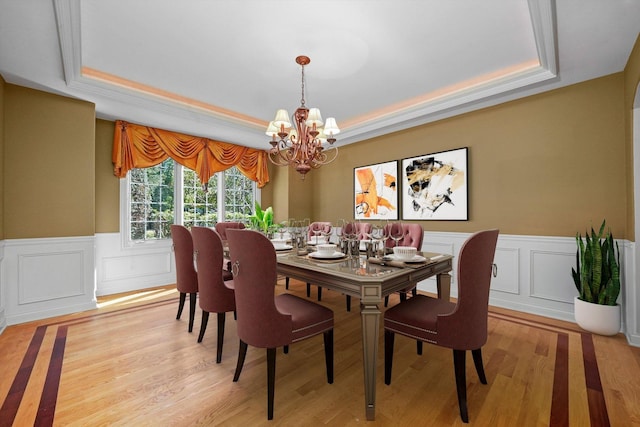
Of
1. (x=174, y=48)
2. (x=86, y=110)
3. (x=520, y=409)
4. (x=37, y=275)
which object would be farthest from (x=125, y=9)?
(x=520, y=409)

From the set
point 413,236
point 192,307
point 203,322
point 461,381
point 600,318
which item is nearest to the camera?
point 461,381

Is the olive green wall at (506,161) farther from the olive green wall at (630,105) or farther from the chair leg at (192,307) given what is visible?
the chair leg at (192,307)

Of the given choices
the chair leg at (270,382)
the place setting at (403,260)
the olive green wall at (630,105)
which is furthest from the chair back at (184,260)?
the olive green wall at (630,105)

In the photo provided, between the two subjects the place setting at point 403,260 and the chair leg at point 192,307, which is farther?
the chair leg at point 192,307

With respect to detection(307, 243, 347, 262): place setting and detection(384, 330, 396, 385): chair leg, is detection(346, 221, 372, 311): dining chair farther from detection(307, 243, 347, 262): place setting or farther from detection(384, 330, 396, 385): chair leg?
detection(384, 330, 396, 385): chair leg

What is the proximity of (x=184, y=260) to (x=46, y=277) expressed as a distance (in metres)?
1.84

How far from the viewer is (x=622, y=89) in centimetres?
265

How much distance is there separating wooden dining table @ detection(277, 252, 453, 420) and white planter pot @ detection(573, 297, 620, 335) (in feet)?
4.88

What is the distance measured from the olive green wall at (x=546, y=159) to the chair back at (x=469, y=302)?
2167 mm

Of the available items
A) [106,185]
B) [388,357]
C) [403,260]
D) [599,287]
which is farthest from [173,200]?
[599,287]

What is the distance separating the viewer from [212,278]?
7.09 ft

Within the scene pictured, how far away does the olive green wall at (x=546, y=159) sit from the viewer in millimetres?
2705

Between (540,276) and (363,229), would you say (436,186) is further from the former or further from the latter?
(540,276)

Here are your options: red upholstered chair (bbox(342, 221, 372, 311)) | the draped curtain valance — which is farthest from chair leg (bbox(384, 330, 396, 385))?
the draped curtain valance
